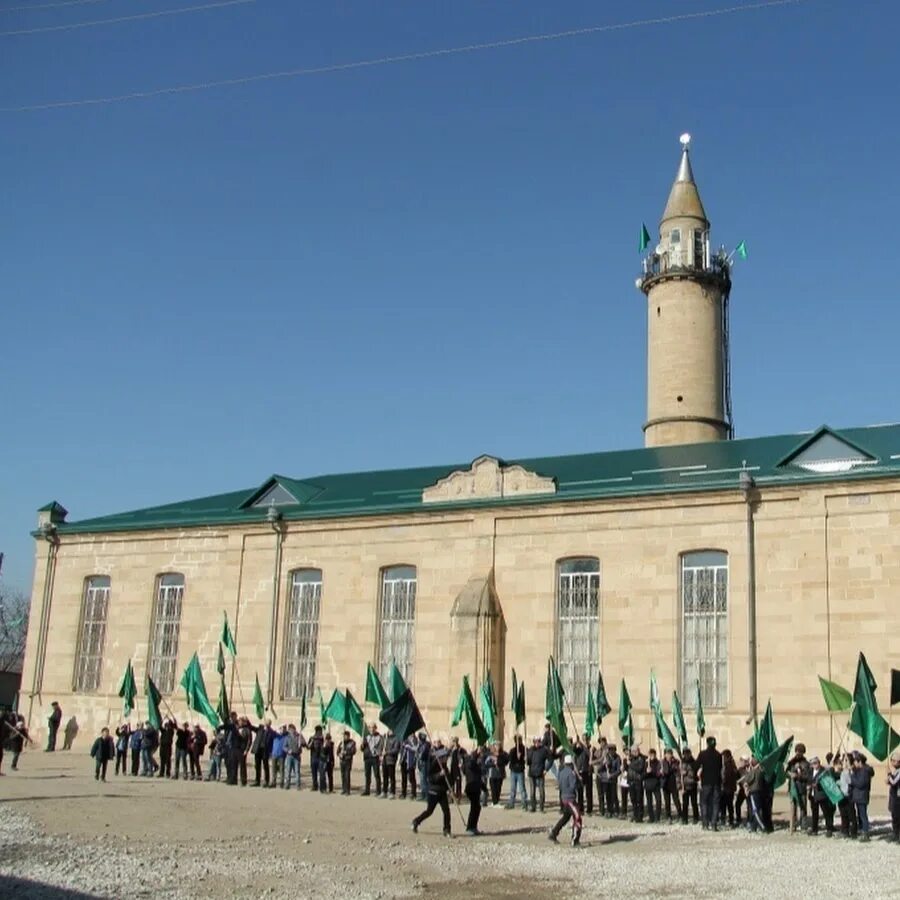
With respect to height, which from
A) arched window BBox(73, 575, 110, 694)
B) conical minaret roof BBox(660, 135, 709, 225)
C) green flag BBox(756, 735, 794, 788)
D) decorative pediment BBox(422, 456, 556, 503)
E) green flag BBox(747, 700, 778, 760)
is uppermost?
conical minaret roof BBox(660, 135, 709, 225)

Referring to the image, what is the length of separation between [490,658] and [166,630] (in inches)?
466

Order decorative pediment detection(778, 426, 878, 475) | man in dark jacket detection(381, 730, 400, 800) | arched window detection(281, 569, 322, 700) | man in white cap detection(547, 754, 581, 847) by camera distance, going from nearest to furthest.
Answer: man in white cap detection(547, 754, 581, 847) → man in dark jacket detection(381, 730, 400, 800) → decorative pediment detection(778, 426, 878, 475) → arched window detection(281, 569, 322, 700)

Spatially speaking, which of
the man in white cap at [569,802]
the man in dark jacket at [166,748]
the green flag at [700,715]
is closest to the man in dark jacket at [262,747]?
the man in dark jacket at [166,748]

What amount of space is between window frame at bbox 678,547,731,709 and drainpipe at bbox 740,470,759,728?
629 millimetres

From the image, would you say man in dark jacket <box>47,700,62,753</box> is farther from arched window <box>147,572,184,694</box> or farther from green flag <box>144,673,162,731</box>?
green flag <box>144,673,162,731</box>

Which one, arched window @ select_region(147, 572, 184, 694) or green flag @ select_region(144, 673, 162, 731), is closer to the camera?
green flag @ select_region(144, 673, 162, 731)

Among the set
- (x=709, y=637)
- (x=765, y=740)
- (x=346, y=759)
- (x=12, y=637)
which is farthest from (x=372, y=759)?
(x=12, y=637)

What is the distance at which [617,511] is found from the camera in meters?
31.6

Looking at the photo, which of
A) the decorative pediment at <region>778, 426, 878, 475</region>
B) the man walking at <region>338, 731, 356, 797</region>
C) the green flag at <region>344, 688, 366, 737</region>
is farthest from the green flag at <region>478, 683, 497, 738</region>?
the decorative pediment at <region>778, 426, 878, 475</region>

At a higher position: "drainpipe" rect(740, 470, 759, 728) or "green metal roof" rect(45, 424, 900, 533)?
"green metal roof" rect(45, 424, 900, 533)

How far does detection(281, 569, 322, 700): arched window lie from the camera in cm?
3494

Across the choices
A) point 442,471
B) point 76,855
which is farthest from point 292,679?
point 76,855

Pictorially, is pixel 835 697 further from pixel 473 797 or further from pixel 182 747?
pixel 182 747

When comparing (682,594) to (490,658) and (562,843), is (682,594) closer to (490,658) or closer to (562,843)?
(490,658)
